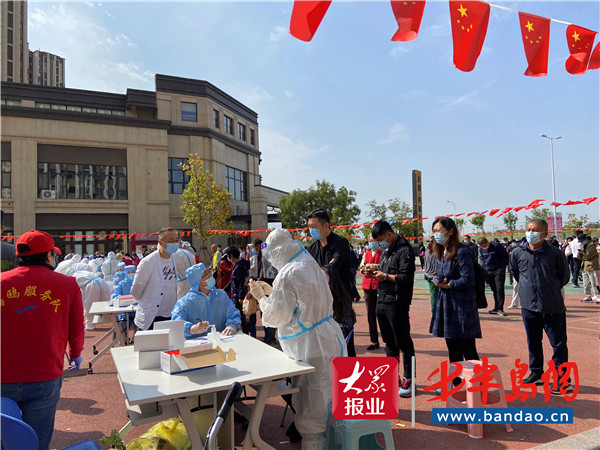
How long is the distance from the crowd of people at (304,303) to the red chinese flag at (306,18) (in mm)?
2019

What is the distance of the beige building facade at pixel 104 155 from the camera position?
87.1 ft

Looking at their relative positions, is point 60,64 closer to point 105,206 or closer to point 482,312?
point 105,206

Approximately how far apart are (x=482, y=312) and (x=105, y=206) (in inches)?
1055

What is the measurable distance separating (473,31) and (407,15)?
2.81 ft

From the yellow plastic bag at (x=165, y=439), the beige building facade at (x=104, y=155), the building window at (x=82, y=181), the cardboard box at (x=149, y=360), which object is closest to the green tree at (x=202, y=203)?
the beige building facade at (x=104, y=155)

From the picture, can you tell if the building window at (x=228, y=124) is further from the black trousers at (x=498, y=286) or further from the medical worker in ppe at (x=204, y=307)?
the medical worker in ppe at (x=204, y=307)

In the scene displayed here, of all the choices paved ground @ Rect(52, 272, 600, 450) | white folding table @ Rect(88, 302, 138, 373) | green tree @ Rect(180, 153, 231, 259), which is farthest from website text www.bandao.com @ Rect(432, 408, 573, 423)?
green tree @ Rect(180, 153, 231, 259)

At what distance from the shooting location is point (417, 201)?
54.4 meters

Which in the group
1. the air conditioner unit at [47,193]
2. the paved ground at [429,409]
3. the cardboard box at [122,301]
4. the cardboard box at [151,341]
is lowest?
the paved ground at [429,409]

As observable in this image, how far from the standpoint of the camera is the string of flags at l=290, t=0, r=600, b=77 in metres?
3.97

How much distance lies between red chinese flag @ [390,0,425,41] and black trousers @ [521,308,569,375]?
11.4 ft

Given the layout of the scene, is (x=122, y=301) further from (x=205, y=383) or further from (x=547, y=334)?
(x=547, y=334)

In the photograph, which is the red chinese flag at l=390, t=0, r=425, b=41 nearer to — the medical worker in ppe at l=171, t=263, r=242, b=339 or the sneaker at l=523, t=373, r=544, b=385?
the medical worker in ppe at l=171, t=263, r=242, b=339

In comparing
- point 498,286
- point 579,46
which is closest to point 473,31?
point 579,46
